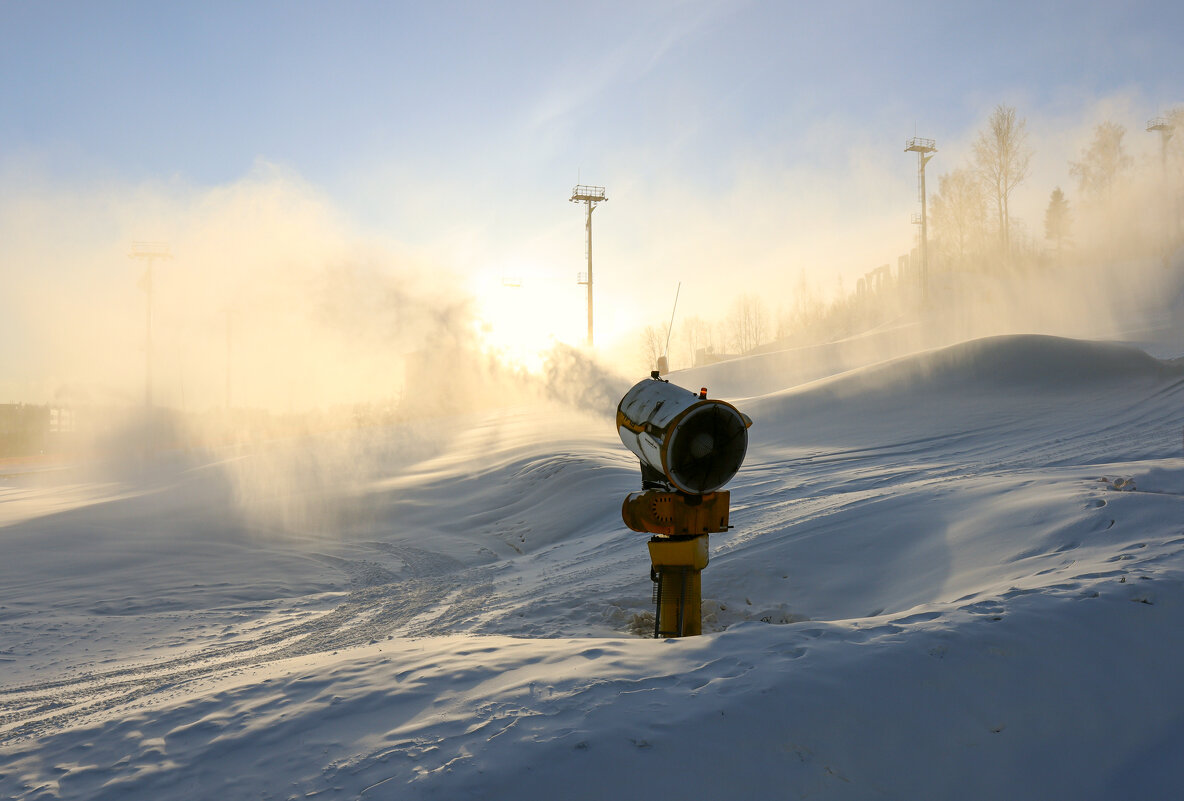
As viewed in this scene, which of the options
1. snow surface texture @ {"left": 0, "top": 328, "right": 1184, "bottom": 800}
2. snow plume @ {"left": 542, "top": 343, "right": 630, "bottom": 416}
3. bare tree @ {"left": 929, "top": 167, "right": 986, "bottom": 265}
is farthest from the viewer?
bare tree @ {"left": 929, "top": 167, "right": 986, "bottom": 265}

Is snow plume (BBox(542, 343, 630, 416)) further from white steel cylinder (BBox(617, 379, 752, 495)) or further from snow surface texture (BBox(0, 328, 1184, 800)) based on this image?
white steel cylinder (BBox(617, 379, 752, 495))

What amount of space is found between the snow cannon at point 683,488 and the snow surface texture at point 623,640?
1.69 feet

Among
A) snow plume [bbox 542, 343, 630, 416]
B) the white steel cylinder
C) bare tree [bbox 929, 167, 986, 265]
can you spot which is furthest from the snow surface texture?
bare tree [bbox 929, 167, 986, 265]

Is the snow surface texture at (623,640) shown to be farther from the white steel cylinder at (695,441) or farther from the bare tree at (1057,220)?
the bare tree at (1057,220)

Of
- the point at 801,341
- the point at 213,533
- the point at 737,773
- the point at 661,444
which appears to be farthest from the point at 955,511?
the point at 801,341

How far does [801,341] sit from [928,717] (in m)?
69.4

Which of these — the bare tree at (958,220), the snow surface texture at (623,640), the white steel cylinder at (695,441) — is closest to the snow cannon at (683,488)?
the white steel cylinder at (695,441)

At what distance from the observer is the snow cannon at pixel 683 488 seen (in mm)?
5051

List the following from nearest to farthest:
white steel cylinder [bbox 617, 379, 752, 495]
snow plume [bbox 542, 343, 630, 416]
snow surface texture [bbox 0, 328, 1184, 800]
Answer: snow surface texture [bbox 0, 328, 1184, 800] < white steel cylinder [bbox 617, 379, 752, 495] < snow plume [bbox 542, 343, 630, 416]

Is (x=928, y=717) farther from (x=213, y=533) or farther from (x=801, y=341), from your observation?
(x=801, y=341)

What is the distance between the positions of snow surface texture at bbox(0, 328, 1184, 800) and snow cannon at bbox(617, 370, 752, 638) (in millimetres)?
516

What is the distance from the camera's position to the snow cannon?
505 centimetres

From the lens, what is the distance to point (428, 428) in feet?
105

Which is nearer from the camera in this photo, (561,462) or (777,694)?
(777,694)
